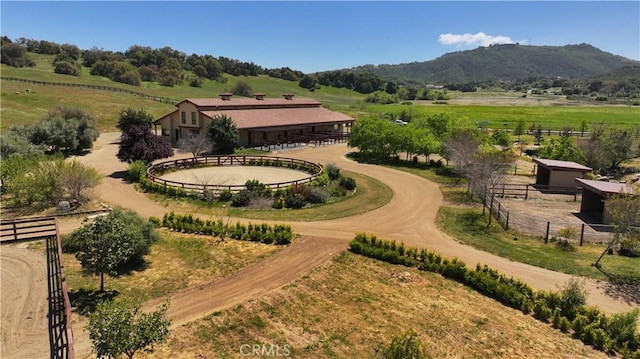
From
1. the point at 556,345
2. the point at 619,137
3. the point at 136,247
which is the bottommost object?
the point at 556,345

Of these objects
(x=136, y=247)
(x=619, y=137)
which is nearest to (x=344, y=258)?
(x=136, y=247)

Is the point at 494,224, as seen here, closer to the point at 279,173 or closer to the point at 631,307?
the point at 631,307

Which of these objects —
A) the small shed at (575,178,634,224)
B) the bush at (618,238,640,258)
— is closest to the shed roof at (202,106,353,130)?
the small shed at (575,178,634,224)

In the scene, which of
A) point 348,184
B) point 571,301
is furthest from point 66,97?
point 571,301

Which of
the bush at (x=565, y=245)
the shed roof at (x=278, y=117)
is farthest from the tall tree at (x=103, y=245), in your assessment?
the shed roof at (x=278, y=117)

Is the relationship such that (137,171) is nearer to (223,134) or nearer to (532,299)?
(223,134)

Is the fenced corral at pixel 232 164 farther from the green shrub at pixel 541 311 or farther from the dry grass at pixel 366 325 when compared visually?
the green shrub at pixel 541 311
